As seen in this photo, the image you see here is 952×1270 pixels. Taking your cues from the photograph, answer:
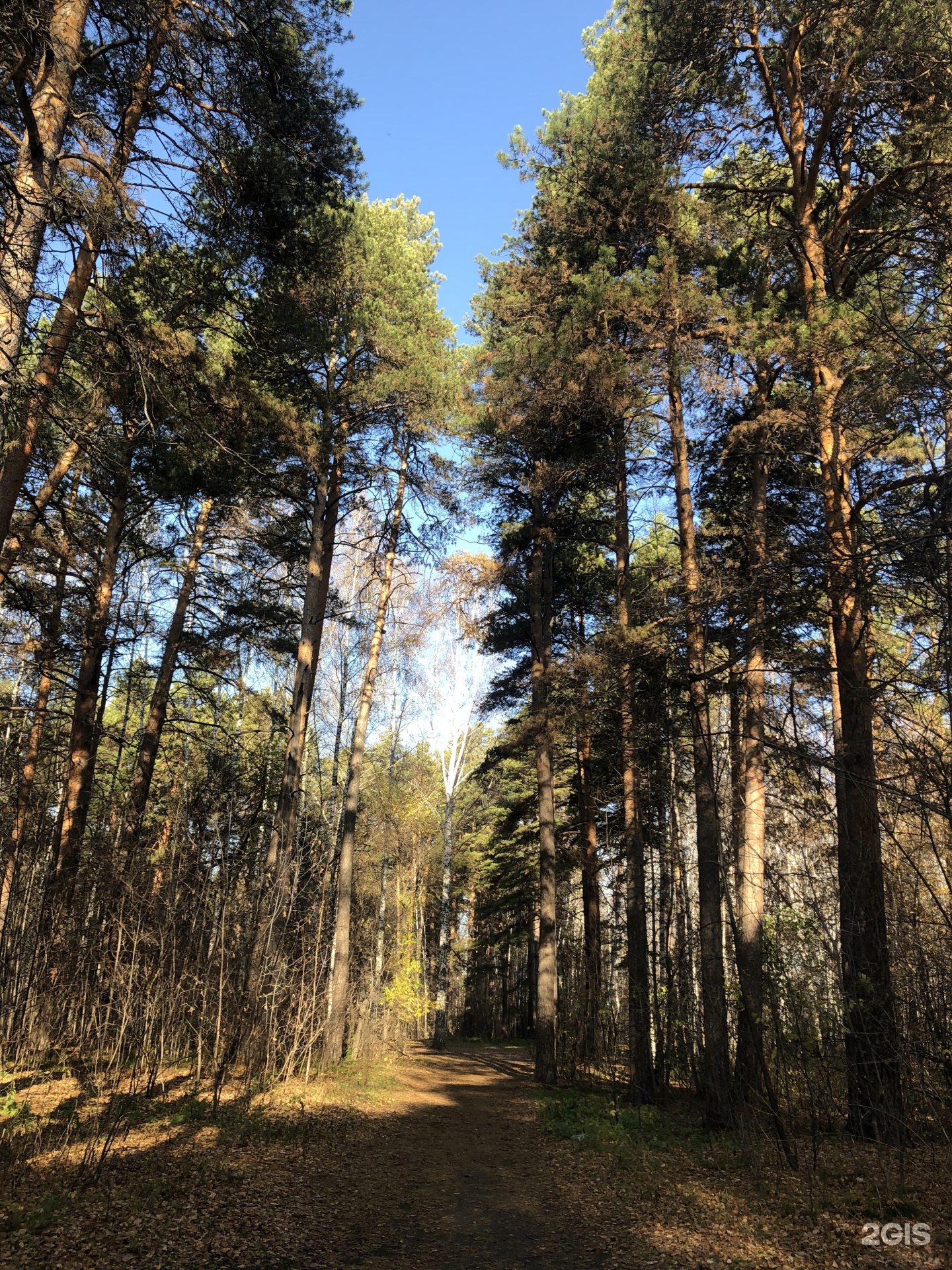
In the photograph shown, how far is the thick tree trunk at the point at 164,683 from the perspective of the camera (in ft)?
40.3

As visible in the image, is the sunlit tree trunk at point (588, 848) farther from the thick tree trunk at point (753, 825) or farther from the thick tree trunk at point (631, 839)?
the thick tree trunk at point (753, 825)

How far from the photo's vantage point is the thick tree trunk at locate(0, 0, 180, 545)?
5.02 metres

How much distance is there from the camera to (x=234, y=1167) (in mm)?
6070

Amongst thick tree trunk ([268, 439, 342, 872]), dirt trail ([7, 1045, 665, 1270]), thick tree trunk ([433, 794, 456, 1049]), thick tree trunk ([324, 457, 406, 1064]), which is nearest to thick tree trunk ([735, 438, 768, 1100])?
dirt trail ([7, 1045, 665, 1270])

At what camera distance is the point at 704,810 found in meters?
9.53

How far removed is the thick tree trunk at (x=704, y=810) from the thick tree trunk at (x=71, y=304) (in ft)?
20.1

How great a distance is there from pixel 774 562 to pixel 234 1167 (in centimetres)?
701

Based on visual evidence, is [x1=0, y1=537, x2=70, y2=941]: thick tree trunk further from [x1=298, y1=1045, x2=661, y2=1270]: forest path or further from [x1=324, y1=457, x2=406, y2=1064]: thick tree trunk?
[x1=298, y1=1045, x2=661, y2=1270]: forest path

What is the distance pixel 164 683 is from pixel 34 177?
9.50 metres

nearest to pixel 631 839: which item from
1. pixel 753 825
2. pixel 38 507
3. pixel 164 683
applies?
pixel 753 825

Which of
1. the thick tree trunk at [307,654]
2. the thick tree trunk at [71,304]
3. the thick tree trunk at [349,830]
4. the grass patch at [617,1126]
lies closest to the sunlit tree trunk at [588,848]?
the grass patch at [617,1126]

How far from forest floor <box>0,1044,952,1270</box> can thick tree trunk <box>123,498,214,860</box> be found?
188 inches

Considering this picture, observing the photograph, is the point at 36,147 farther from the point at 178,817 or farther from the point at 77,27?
the point at 178,817

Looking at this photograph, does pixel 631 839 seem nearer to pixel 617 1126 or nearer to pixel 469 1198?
pixel 617 1126
